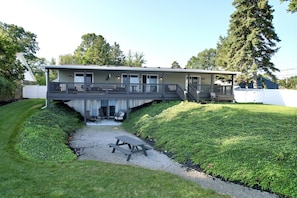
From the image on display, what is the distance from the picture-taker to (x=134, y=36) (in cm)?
Answer: 3775

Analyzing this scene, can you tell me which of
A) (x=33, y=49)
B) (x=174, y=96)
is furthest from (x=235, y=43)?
(x=33, y=49)

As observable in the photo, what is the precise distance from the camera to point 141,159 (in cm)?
738

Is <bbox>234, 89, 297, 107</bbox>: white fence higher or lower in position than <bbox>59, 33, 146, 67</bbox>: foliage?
lower

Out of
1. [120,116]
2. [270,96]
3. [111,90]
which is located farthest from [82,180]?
[270,96]

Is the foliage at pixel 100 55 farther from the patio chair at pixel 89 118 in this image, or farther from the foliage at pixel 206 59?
the patio chair at pixel 89 118

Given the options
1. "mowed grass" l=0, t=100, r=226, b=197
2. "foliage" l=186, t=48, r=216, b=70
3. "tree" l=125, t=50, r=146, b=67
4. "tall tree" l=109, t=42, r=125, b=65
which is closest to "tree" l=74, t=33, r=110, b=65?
"tall tree" l=109, t=42, r=125, b=65

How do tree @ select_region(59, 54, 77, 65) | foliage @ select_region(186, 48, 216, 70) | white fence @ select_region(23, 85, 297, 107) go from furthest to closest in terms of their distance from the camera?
foliage @ select_region(186, 48, 216, 70), tree @ select_region(59, 54, 77, 65), white fence @ select_region(23, 85, 297, 107)

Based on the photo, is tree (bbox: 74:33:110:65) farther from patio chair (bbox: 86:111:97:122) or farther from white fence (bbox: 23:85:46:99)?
patio chair (bbox: 86:111:97:122)

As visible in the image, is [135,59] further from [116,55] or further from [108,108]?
[108,108]

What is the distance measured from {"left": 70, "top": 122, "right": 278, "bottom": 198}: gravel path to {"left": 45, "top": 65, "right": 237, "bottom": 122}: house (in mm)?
3730

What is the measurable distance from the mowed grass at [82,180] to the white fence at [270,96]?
61.1 ft

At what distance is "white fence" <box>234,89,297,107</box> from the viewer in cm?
1960

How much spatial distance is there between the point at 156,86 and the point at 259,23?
1563cm

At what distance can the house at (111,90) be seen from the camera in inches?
577
